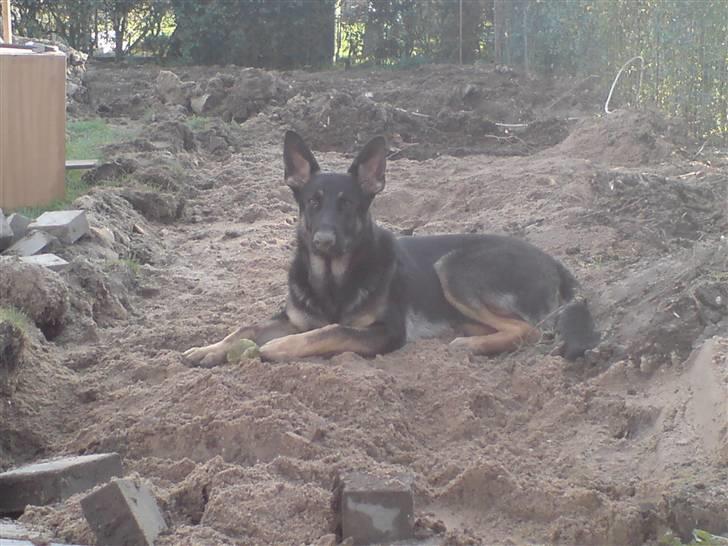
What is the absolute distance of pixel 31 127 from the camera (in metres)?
10.6

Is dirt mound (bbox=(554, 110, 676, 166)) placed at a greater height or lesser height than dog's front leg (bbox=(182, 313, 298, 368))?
greater

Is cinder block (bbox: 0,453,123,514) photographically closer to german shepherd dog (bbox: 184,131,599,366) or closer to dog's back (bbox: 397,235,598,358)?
german shepherd dog (bbox: 184,131,599,366)

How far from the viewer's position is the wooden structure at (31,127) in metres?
10.4

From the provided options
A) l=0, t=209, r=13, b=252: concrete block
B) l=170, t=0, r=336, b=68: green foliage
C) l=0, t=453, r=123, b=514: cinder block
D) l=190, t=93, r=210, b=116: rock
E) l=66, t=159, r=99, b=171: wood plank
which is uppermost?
l=170, t=0, r=336, b=68: green foliage

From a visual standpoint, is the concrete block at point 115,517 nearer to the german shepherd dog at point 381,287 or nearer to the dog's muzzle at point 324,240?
the german shepherd dog at point 381,287

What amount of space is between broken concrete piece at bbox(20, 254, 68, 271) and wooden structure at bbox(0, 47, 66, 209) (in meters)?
2.58

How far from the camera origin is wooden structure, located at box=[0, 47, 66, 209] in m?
10.4

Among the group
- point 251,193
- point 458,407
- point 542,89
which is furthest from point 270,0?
point 458,407

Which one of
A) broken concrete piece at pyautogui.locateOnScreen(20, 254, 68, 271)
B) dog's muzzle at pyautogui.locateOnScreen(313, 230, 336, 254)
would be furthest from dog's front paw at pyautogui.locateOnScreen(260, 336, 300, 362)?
broken concrete piece at pyautogui.locateOnScreen(20, 254, 68, 271)

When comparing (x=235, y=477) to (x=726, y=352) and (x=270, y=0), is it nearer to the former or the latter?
(x=726, y=352)

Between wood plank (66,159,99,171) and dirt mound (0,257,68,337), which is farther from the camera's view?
wood plank (66,159,99,171)

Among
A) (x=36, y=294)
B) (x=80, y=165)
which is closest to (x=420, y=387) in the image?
(x=36, y=294)

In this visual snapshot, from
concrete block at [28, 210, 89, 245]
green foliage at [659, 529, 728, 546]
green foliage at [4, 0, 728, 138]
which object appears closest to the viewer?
green foliage at [659, 529, 728, 546]

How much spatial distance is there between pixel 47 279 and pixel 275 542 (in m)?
3.55
